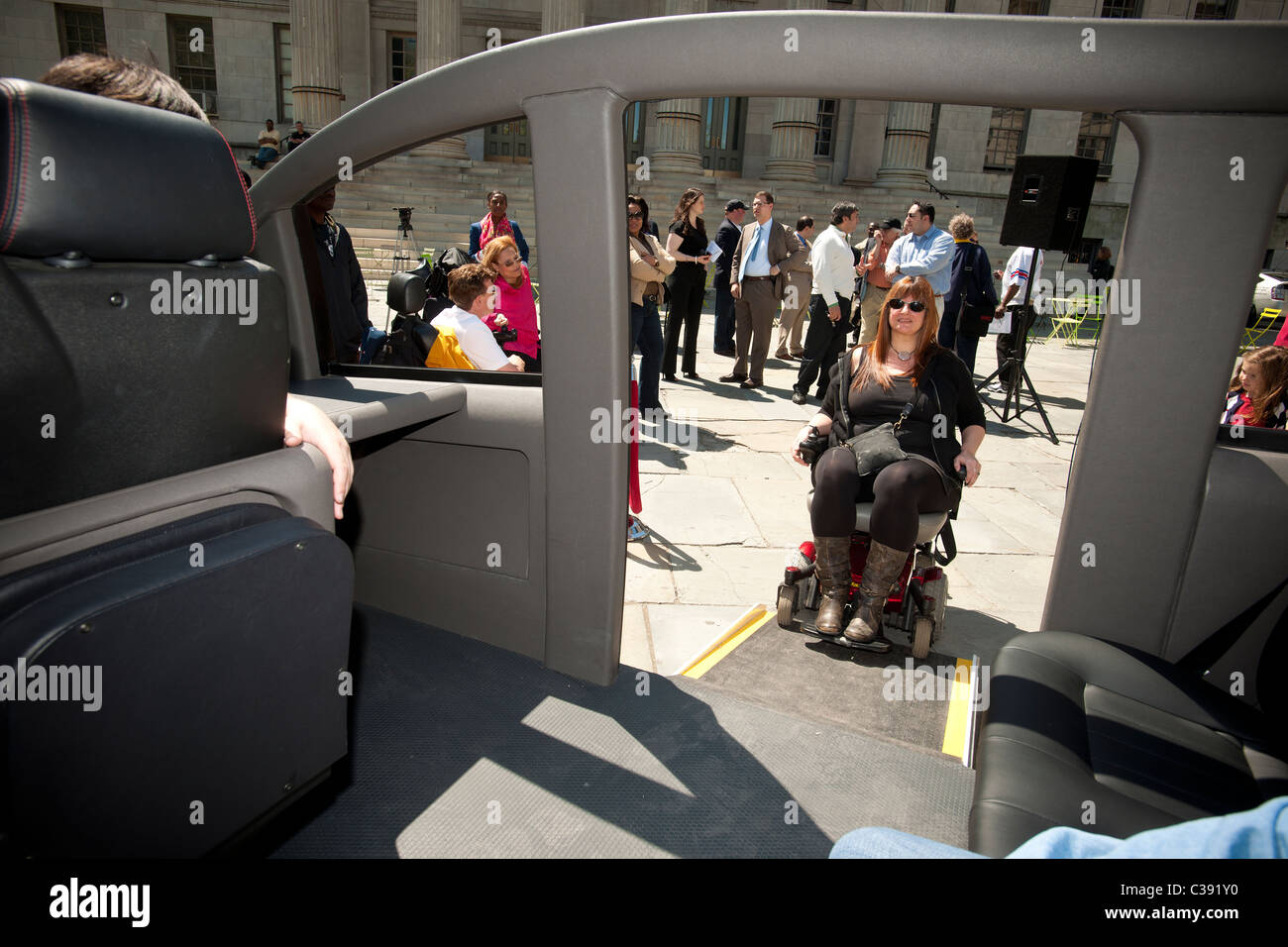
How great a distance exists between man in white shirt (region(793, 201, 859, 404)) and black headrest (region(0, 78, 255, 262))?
7.44 m

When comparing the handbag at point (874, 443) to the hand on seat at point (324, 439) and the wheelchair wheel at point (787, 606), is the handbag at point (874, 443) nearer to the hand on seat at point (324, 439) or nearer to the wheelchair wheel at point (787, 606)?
the wheelchair wheel at point (787, 606)

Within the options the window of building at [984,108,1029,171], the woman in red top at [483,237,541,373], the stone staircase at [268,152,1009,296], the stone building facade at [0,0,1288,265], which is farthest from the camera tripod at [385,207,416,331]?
the window of building at [984,108,1029,171]

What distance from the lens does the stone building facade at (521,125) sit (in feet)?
77.3

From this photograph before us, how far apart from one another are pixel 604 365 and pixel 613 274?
0.86 ft

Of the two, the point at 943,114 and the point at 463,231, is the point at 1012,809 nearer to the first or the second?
the point at 463,231

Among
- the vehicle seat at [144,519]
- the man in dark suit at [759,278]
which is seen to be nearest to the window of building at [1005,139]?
the man in dark suit at [759,278]

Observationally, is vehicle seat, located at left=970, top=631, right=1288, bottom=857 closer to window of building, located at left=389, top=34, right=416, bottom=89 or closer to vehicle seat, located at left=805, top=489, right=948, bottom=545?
vehicle seat, located at left=805, top=489, right=948, bottom=545

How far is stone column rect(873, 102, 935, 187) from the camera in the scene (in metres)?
23.6

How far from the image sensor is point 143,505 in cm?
139

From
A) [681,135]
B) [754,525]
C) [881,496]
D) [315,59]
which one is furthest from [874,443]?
[315,59]

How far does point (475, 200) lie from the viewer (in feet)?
66.4

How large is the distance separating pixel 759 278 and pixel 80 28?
2809 cm

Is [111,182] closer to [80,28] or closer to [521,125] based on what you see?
[521,125]
